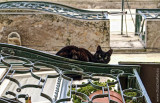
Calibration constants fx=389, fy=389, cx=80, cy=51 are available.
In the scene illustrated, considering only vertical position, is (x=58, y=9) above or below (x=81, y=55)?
above

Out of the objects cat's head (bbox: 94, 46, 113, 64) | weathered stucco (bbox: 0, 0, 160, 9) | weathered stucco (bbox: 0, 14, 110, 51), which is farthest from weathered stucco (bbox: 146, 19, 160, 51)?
weathered stucco (bbox: 0, 0, 160, 9)

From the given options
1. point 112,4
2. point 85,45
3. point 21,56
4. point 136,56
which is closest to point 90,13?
point 85,45

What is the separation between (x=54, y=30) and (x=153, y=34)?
2.65m

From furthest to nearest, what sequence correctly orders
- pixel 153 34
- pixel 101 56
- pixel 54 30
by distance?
1. pixel 153 34
2. pixel 54 30
3. pixel 101 56

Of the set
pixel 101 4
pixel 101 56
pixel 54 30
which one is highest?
pixel 101 4

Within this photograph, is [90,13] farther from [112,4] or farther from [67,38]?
[112,4]

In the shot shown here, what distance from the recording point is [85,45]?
10.1 meters

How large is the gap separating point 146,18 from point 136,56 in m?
1.04

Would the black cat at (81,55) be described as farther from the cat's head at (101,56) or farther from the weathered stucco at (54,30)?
the weathered stucco at (54,30)

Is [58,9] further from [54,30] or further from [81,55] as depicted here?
[81,55]

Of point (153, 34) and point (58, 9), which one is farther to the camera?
point (58, 9)

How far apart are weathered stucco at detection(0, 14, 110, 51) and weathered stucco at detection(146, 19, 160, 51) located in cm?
118

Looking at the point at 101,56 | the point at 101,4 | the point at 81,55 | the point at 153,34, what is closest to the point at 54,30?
the point at 153,34

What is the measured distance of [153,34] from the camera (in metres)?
10.4
